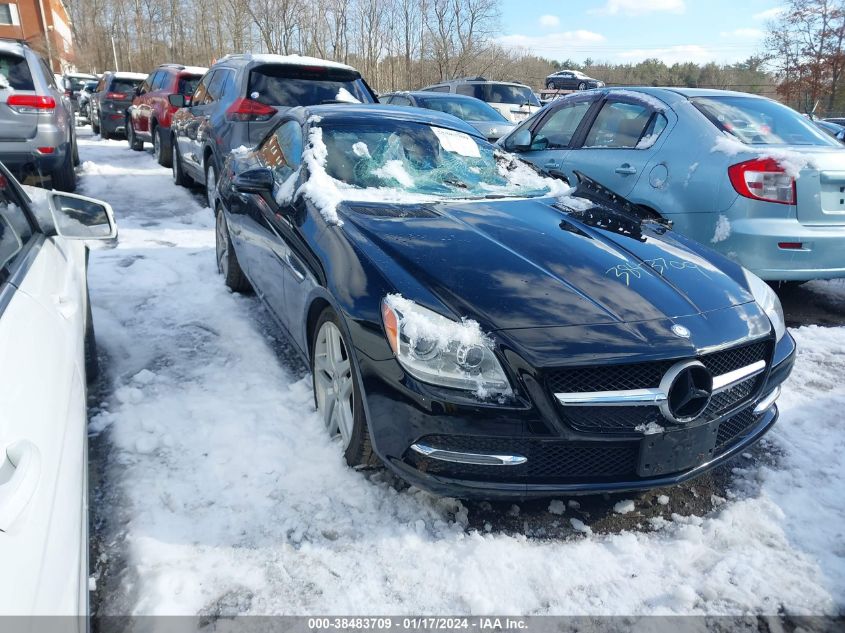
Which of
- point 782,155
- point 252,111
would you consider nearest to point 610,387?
point 782,155

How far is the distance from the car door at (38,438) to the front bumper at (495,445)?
3.24 feet

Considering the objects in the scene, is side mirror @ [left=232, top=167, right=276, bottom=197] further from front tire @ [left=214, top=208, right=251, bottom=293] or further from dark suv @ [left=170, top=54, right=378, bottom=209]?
dark suv @ [left=170, top=54, right=378, bottom=209]

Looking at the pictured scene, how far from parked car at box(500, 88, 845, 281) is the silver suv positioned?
19.3 ft

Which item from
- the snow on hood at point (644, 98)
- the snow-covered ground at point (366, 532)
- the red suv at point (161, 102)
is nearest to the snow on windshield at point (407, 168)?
the snow-covered ground at point (366, 532)

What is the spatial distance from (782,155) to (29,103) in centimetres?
746

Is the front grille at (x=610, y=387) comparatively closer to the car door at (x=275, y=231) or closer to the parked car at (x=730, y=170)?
the car door at (x=275, y=231)

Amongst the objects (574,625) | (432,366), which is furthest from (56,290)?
(574,625)

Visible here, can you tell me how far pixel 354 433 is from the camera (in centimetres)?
251

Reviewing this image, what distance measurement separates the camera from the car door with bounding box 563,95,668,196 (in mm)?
4898

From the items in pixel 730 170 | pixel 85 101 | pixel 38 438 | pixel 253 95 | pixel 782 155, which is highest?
pixel 253 95

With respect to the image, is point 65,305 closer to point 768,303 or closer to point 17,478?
point 17,478

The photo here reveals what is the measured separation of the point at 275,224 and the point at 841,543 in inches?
Result: 117

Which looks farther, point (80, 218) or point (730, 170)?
point (730, 170)

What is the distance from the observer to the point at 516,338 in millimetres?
2160
